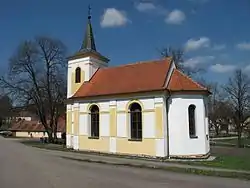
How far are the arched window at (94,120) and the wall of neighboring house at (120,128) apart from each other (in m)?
0.38

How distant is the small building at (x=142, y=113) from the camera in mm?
24031

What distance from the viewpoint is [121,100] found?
86.6 feet

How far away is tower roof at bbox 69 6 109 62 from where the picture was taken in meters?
32.0

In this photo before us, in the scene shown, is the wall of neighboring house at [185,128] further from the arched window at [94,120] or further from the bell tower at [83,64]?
the bell tower at [83,64]

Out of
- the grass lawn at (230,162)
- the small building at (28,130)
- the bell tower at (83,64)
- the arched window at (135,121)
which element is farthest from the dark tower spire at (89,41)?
the small building at (28,130)

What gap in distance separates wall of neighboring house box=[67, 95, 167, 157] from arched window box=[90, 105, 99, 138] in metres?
0.38

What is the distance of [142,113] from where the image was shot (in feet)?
82.1

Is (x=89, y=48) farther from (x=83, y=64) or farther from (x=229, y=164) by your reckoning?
(x=229, y=164)

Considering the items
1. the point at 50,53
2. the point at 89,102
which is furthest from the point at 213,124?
the point at 89,102

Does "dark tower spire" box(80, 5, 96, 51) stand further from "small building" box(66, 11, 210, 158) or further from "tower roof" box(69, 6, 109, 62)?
"small building" box(66, 11, 210, 158)

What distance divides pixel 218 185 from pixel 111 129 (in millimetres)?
15554

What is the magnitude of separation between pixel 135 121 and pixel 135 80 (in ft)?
12.4

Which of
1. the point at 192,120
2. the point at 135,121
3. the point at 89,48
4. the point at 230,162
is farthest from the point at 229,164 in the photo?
the point at 89,48

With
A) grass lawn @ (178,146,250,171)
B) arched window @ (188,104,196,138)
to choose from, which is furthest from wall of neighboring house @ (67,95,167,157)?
grass lawn @ (178,146,250,171)
